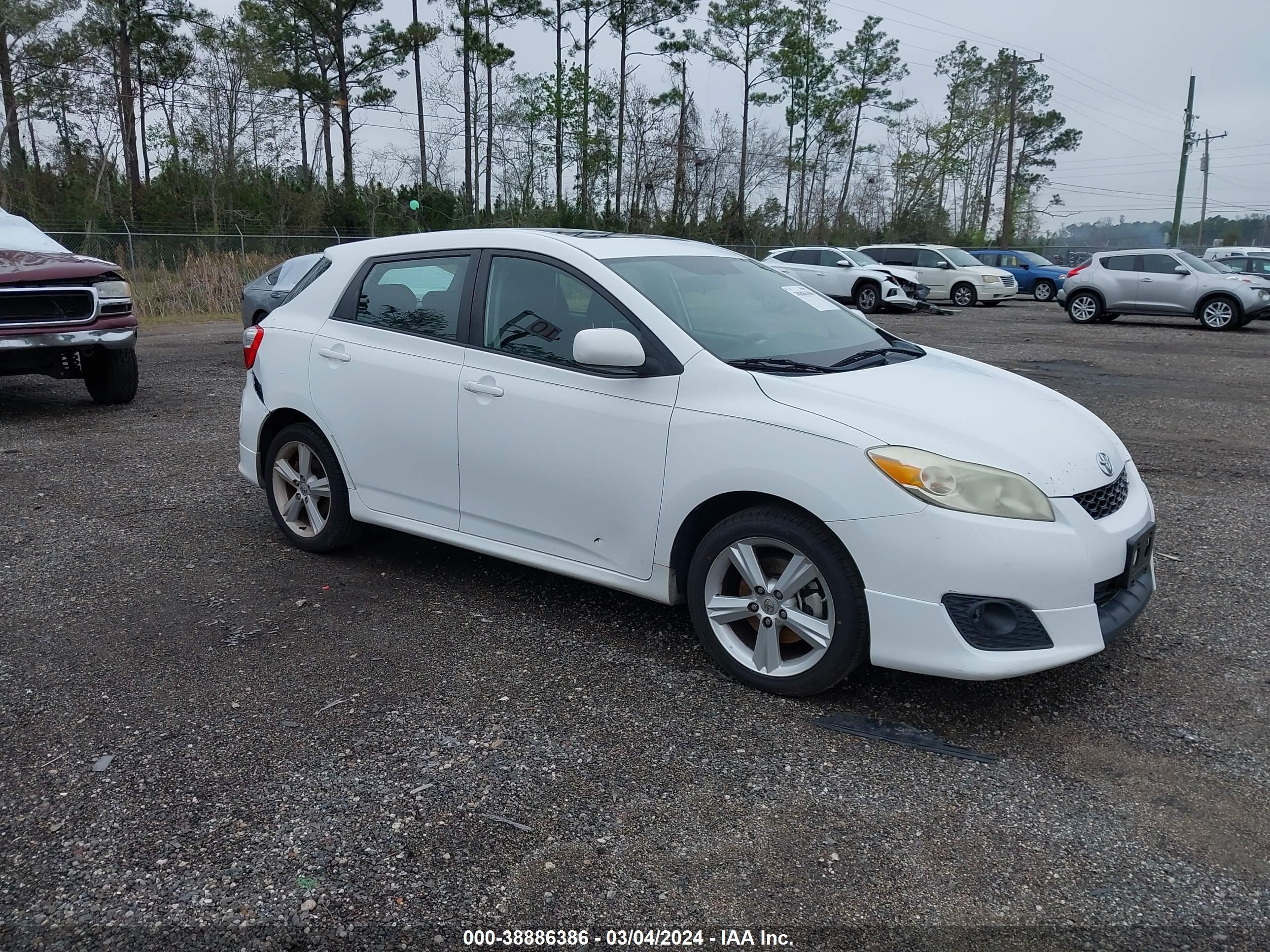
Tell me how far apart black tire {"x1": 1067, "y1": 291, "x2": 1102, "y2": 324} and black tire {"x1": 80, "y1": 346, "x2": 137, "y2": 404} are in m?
18.5

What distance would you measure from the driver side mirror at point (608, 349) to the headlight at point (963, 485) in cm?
99

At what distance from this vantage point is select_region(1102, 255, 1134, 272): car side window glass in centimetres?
2070

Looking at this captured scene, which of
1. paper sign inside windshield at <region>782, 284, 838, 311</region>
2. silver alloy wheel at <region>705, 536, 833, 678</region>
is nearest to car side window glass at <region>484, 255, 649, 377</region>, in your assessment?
silver alloy wheel at <region>705, 536, 833, 678</region>

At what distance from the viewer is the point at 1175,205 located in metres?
47.0

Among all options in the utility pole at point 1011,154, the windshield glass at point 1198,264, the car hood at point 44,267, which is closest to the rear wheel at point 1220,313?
the windshield glass at point 1198,264

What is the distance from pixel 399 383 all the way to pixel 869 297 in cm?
2081

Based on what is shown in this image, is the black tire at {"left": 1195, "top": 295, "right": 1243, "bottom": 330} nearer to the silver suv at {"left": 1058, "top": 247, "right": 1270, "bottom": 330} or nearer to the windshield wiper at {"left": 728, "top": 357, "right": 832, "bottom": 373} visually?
the silver suv at {"left": 1058, "top": 247, "right": 1270, "bottom": 330}

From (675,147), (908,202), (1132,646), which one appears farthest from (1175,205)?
(1132,646)

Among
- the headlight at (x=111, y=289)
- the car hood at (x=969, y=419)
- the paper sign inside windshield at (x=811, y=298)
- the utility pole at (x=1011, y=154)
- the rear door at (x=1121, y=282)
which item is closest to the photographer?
the car hood at (x=969, y=419)

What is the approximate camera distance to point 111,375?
980 centimetres

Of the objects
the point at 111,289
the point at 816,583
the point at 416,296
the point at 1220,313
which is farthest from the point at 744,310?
the point at 1220,313

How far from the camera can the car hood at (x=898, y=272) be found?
78.9 ft

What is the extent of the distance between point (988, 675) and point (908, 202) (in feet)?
178

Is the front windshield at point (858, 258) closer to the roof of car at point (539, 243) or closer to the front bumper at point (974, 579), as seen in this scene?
the roof of car at point (539, 243)
